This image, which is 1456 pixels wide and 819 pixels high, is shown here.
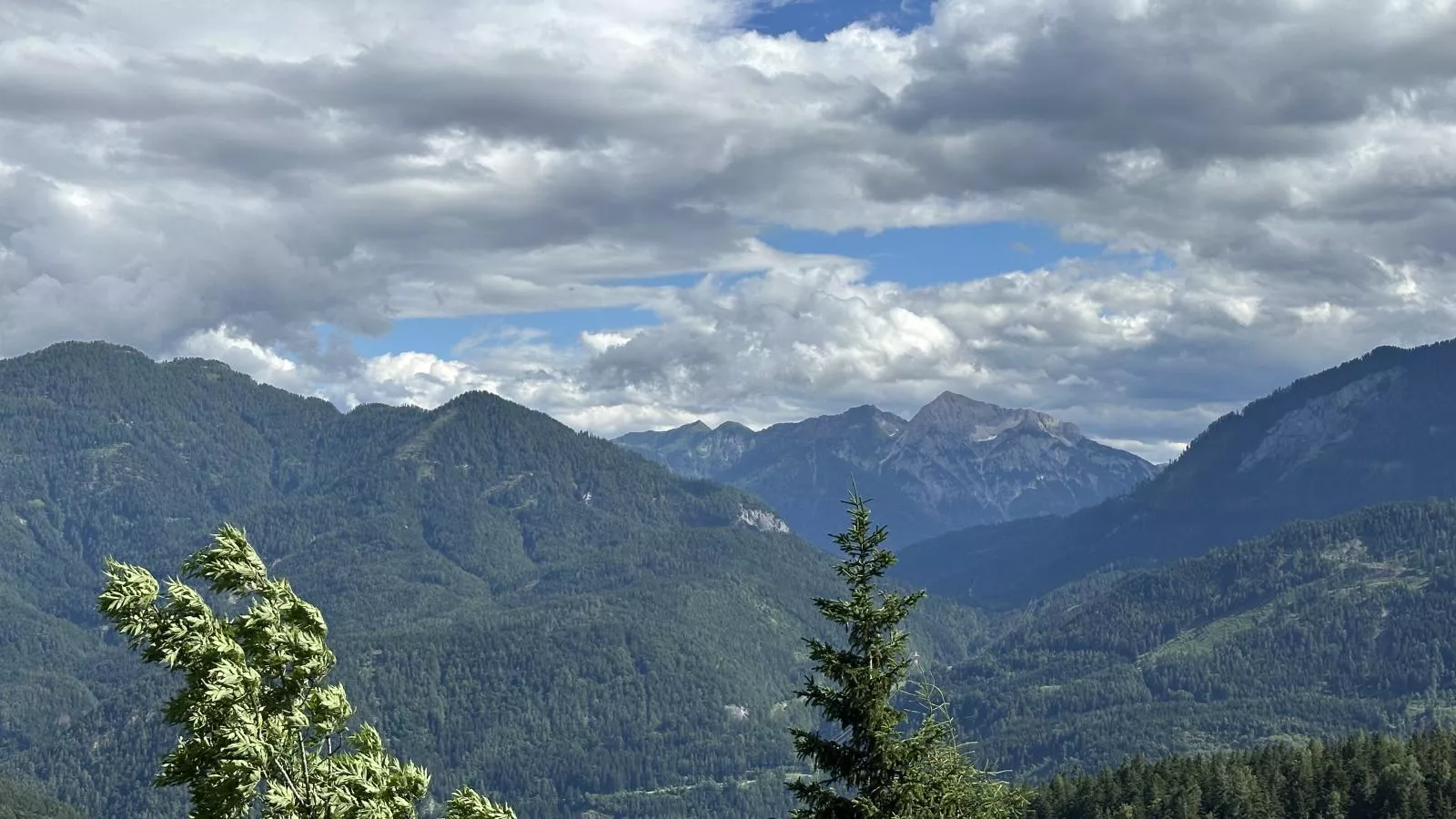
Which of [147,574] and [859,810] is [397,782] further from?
[859,810]

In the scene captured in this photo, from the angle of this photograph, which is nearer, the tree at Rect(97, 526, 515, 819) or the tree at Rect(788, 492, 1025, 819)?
the tree at Rect(97, 526, 515, 819)

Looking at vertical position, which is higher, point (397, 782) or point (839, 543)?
point (839, 543)

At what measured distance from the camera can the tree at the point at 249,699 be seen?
2527 cm

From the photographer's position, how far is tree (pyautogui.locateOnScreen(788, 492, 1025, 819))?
34.9 metres

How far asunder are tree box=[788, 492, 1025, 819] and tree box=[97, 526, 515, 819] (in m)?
10.9

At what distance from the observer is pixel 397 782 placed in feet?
91.4

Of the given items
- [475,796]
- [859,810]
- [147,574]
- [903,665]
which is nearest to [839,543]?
[903,665]

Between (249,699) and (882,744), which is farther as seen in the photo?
(882,744)

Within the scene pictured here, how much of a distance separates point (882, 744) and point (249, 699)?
1611cm

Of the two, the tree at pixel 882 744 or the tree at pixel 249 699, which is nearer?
the tree at pixel 249 699

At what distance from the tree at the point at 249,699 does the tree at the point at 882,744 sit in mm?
10852

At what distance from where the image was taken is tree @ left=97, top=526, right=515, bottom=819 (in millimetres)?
25266

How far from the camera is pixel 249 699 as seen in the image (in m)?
26.2

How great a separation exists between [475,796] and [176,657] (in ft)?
20.8
